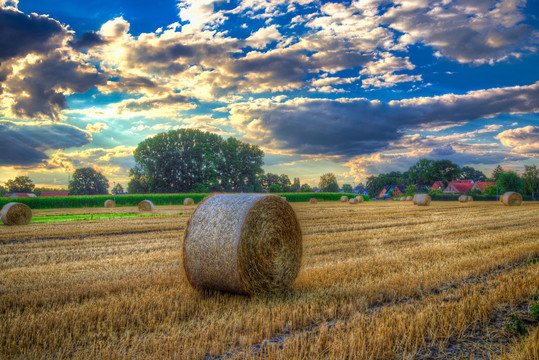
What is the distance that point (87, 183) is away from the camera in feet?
305

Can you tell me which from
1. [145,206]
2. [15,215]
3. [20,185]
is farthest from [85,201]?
[20,185]

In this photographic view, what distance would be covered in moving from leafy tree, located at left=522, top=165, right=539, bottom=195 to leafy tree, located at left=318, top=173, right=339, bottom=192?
66010 millimetres

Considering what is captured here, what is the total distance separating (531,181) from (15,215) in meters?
84.2

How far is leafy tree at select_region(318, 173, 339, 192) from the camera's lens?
136 m

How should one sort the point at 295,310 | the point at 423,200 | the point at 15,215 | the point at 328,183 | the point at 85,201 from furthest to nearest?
1. the point at 328,183
2. the point at 85,201
3. the point at 423,200
4. the point at 15,215
5. the point at 295,310

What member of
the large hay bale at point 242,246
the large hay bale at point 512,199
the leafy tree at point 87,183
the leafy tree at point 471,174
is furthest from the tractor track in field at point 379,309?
the leafy tree at point 471,174

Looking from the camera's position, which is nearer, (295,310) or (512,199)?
(295,310)

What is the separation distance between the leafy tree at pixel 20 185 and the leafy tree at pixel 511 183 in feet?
374

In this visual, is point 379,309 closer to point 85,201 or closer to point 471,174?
point 85,201

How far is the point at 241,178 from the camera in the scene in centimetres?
8025

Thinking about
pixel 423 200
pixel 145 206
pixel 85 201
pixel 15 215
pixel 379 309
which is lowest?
pixel 379 309

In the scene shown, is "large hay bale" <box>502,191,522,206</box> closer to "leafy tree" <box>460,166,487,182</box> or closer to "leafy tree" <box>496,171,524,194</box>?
"leafy tree" <box>496,171,524,194</box>

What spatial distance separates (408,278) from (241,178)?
242 feet

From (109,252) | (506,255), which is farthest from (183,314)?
(506,255)
